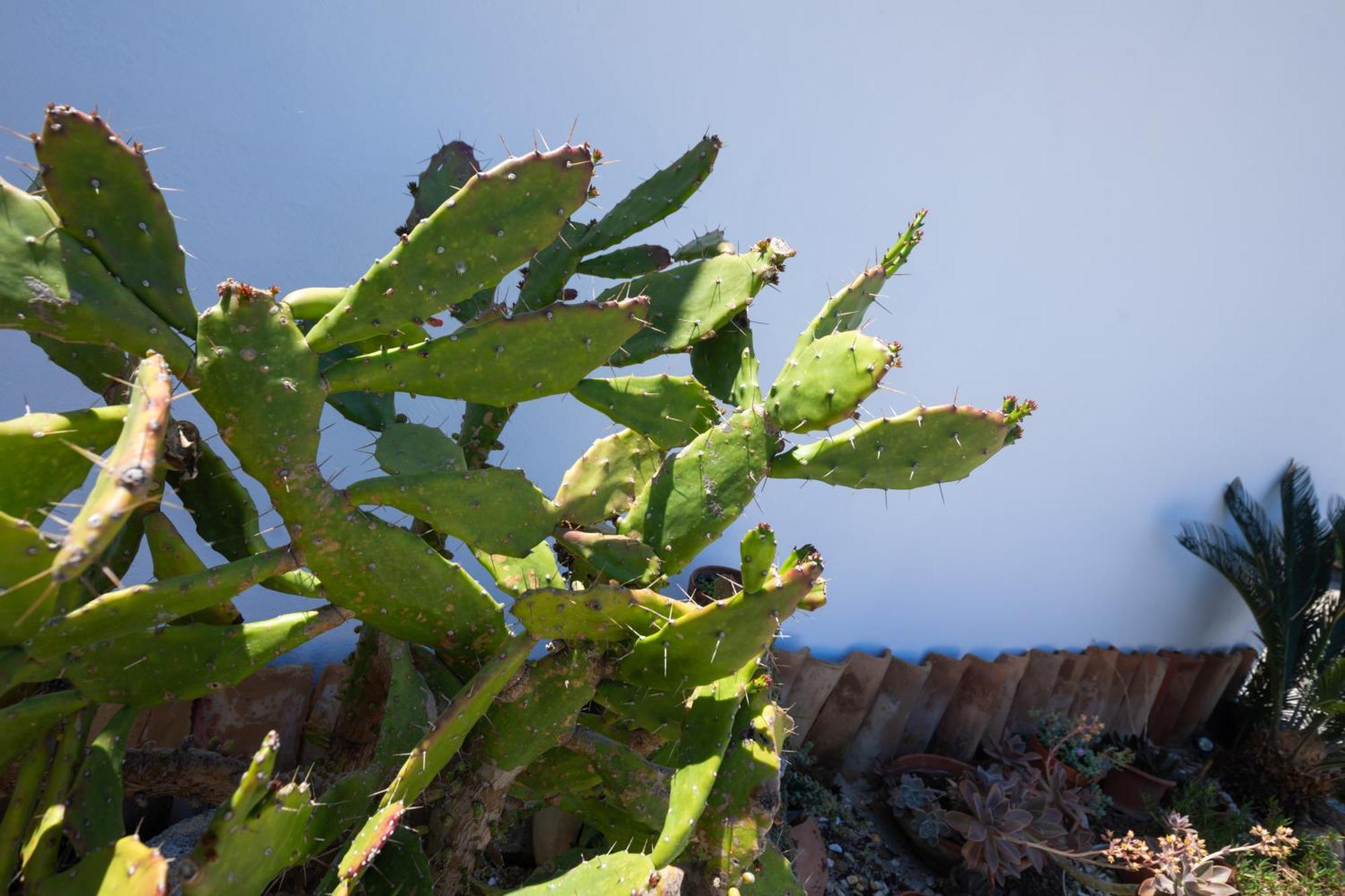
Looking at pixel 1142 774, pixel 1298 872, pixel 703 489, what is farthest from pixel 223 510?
pixel 1298 872

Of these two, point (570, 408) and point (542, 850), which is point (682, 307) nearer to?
point (570, 408)

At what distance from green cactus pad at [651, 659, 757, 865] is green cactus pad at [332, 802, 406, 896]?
343mm

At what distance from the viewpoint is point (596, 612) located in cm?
128

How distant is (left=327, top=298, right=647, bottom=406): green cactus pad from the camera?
3.83 feet

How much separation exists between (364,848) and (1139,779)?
329 centimetres

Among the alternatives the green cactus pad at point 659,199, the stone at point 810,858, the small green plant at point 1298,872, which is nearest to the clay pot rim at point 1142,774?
the small green plant at point 1298,872

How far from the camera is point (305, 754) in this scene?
2051 millimetres

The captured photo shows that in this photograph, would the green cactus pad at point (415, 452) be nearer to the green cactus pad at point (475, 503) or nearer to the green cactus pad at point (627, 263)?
the green cactus pad at point (475, 503)

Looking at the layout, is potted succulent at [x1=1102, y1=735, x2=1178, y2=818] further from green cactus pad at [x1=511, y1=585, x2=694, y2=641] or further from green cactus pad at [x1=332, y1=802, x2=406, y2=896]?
green cactus pad at [x1=332, y1=802, x2=406, y2=896]

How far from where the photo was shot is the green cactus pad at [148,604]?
1059mm

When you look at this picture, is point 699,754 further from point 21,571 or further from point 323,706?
point 323,706

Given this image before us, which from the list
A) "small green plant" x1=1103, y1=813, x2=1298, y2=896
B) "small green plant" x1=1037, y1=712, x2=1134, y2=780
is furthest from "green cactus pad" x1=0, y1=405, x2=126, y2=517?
"small green plant" x1=1037, y1=712, x2=1134, y2=780

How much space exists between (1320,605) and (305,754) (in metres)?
4.07

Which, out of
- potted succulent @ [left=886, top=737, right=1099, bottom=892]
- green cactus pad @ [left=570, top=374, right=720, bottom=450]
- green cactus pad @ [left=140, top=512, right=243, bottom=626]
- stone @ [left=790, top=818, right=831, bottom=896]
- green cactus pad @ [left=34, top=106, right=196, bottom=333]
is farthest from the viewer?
potted succulent @ [left=886, top=737, right=1099, bottom=892]
